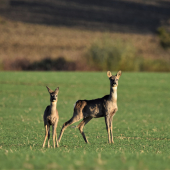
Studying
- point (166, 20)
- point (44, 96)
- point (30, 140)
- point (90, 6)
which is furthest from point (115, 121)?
point (90, 6)

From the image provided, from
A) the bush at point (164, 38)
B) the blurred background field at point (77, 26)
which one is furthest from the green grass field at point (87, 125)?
the bush at point (164, 38)

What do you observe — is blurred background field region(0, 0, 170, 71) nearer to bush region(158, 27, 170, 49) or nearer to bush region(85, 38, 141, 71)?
A: bush region(158, 27, 170, 49)

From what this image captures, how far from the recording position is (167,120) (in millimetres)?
19094

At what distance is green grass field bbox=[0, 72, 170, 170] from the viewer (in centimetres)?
630

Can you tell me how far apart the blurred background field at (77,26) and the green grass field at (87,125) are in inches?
1015

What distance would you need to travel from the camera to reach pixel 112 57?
5516 cm

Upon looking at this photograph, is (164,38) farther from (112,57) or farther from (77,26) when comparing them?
(77,26)

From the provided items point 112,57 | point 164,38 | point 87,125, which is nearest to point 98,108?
point 87,125

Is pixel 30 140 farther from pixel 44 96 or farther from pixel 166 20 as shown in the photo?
pixel 166 20

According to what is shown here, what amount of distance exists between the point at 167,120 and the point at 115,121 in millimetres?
2514

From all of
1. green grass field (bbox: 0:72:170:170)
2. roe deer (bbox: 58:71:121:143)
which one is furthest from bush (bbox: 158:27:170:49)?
roe deer (bbox: 58:71:121:143)

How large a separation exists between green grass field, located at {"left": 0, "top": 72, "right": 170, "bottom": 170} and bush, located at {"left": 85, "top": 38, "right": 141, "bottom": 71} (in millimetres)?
12527

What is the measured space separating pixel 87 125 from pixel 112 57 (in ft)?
126

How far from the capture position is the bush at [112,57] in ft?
180
